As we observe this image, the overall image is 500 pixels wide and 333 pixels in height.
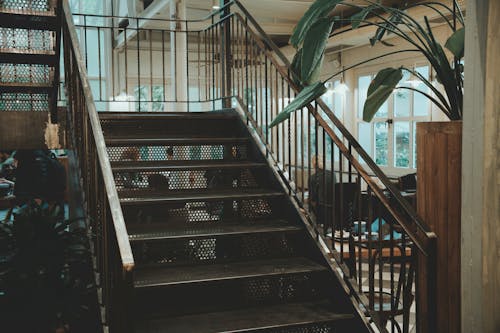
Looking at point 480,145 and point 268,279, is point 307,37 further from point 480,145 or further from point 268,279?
point 268,279

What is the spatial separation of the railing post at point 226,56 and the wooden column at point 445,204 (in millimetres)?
2638

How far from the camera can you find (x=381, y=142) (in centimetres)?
993

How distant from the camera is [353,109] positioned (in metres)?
10.6

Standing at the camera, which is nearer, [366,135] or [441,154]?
[441,154]

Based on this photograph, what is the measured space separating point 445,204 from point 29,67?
3399mm

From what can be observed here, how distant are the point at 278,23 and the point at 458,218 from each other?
7.96 metres

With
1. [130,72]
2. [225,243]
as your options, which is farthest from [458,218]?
[130,72]

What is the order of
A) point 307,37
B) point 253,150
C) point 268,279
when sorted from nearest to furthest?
1. point 307,37
2. point 268,279
3. point 253,150

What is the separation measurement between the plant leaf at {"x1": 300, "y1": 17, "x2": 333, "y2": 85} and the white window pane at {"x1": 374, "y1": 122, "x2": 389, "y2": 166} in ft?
24.0

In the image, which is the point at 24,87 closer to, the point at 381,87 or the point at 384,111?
the point at 381,87

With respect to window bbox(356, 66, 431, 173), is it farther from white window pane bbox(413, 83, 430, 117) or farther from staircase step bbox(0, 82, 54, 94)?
staircase step bbox(0, 82, 54, 94)

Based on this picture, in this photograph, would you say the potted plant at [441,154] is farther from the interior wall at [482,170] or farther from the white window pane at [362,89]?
the white window pane at [362,89]

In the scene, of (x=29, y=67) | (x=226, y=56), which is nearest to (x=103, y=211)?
(x=29, y=67)

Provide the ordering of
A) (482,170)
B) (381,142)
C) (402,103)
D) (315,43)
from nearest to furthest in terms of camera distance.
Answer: (482,170) < (315,43) < (402,103) < (381,142)
